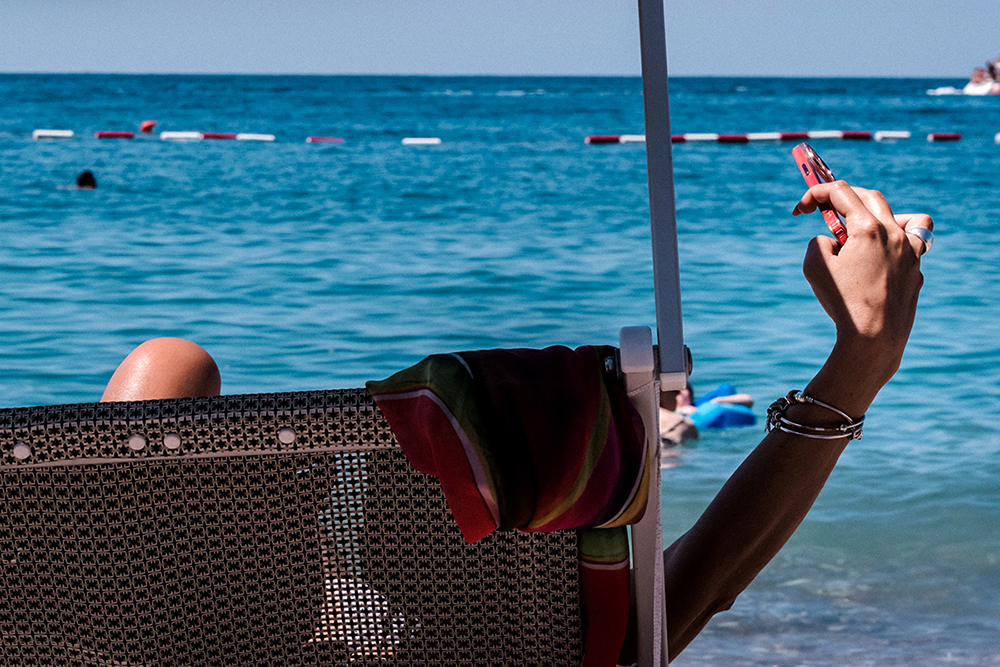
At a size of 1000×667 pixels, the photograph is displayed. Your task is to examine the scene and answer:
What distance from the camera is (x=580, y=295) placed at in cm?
782

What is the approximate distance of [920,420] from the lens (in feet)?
16.2

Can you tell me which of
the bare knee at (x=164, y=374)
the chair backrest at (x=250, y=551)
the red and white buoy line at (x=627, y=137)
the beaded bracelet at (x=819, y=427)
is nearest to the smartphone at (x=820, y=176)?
the beaded bracelet at (x=819, y=427)

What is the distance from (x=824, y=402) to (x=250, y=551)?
0.46 metres

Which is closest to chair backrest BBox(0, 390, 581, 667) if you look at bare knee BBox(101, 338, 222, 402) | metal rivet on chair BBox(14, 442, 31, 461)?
metal rivet on chair BBox(14, 442, 31, 461)

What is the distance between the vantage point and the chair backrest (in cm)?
67

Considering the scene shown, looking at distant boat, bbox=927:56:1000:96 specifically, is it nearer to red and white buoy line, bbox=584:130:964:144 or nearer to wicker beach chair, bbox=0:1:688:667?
red and white buoy line, bbox=584:130:964:144

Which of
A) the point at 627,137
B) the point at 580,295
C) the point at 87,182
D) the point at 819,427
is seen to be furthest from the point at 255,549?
the point at 627,137

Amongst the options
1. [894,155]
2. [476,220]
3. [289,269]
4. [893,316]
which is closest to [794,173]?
[894,155]

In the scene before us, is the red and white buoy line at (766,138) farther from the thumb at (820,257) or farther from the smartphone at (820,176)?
the thumb at (820,257)

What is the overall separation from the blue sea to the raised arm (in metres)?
1.86

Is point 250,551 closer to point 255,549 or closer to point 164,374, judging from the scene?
point 255,549

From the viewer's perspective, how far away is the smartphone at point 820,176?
2.44ft

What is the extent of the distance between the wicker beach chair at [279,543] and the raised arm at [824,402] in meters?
0.07

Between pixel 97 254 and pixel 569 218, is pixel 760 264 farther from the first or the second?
pixel 97 254
